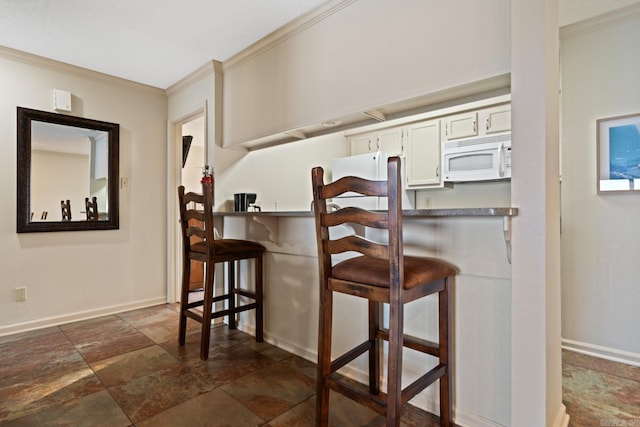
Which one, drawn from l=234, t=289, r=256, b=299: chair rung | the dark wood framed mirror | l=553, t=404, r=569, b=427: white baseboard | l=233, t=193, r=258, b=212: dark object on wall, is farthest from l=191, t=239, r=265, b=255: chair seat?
l=553, t=404, r=569, b=427: white baseboard

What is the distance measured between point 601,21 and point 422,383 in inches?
110

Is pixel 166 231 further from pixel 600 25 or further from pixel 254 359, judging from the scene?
pixel 600 25

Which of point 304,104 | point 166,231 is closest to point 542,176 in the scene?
point 304,104

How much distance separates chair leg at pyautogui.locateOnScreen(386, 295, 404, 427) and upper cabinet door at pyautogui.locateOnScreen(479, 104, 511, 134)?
5.87ft

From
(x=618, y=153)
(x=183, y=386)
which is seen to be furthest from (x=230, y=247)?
(x=618, y=153)

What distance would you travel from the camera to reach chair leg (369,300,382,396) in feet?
5.62

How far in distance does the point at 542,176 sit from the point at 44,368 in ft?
9.91

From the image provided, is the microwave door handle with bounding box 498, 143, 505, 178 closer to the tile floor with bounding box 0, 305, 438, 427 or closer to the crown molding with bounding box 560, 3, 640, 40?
the crown molding with bounding box 560, 3, 640, 40

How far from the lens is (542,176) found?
1.28 meters

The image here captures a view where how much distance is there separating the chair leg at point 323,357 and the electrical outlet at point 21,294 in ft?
9.48

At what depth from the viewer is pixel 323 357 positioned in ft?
4.72

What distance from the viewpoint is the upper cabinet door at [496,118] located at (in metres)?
2.38

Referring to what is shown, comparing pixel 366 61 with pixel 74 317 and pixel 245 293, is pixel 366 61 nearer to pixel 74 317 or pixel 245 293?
pixel 245 293

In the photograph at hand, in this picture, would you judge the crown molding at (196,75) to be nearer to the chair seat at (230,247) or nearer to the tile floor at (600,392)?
the chair seat at (230,247)
